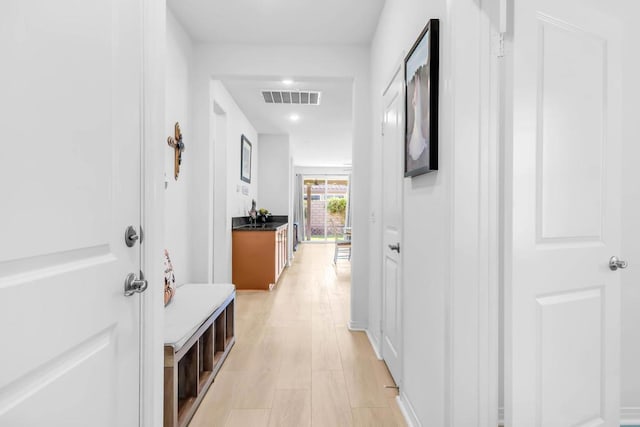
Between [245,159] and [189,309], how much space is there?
3749 millimetres

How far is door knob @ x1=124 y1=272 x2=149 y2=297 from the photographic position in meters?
1.13

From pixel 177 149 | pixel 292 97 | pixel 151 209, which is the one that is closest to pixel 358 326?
pixel 177 149

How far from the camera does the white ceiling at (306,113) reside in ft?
13.9

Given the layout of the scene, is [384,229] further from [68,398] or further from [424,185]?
[68,398]

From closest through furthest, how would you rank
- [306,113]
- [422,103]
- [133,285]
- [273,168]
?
[133,285] → [422,103] → [306,113] → [273,168]

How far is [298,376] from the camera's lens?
240cm

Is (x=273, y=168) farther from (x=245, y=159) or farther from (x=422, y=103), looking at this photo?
(x=422, y=103)

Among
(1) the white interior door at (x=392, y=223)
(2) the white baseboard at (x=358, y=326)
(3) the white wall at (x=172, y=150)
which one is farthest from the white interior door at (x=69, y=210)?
(2) the white baseboard at (x=358, y=326)

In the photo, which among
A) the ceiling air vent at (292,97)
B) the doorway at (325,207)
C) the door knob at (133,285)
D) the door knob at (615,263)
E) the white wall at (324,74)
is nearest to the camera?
the door knob at (133,285)

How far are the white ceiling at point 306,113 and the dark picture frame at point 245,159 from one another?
42 centimetres

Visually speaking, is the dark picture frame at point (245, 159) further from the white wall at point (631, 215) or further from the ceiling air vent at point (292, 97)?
the white wall at point (631, 215)

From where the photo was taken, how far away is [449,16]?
1395 mm

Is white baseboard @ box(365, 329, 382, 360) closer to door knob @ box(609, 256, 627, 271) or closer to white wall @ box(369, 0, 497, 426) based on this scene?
white wall @ box(369, 0, 497, 426)

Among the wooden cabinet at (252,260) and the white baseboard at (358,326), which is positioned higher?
the wooden cabinet at (252,260)
